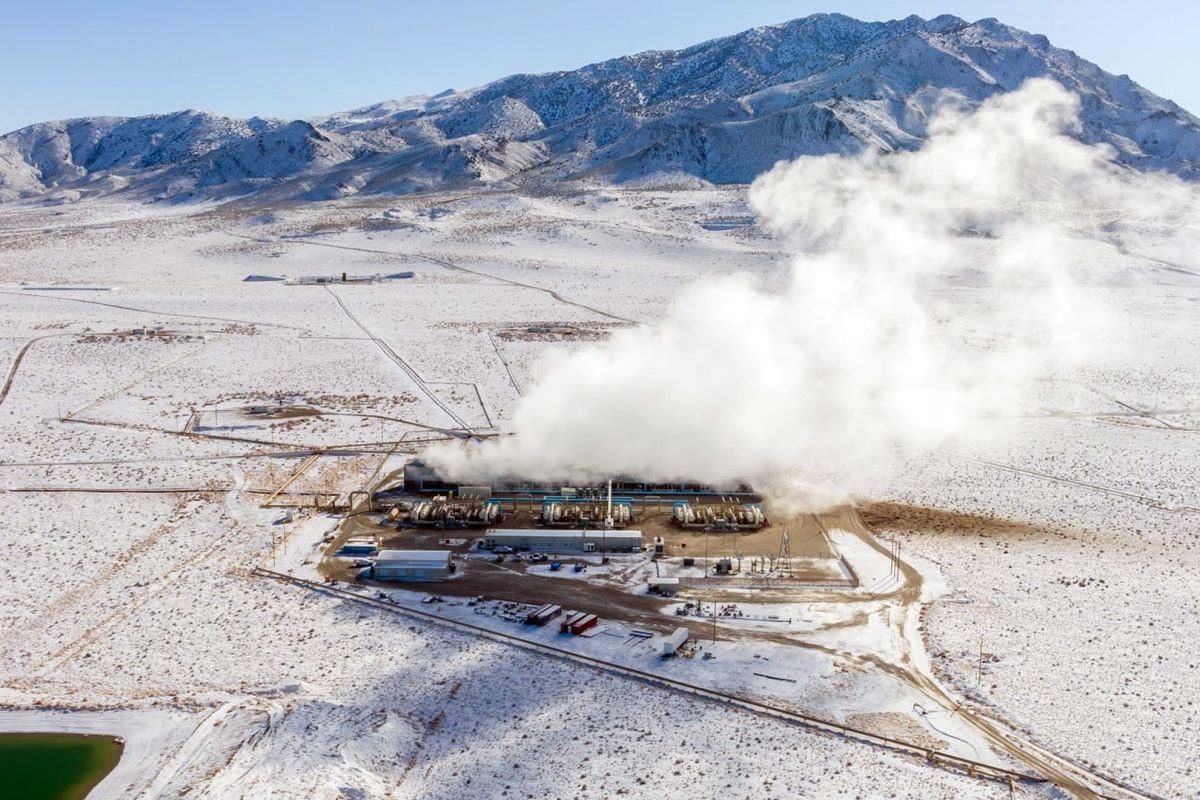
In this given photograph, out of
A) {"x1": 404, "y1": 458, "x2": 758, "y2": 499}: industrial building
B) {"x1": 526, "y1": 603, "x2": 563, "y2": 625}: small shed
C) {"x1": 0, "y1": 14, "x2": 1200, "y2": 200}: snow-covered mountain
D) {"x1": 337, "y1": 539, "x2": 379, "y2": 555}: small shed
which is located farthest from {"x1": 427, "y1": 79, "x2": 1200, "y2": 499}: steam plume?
{"x1": 0, "y1": 14, "x2": 1200, "y2": 200}: snow-covered mountain

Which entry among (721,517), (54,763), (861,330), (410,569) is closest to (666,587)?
(721,517)

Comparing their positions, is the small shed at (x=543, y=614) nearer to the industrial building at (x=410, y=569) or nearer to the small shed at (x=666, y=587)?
the small shed at (x=666, y=587)

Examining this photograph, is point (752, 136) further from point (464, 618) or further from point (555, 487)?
point (464, 618)

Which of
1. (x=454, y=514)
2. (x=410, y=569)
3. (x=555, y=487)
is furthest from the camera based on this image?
(x=555, y=487)

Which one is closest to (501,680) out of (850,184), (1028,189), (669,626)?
(669,626)

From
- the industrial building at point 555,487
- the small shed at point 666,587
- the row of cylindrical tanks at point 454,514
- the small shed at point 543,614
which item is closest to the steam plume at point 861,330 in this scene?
the industrial building at point 555,487

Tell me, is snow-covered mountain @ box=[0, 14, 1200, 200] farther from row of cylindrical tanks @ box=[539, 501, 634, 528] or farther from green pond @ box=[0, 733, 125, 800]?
green pond @ box=[0, 733, 125, 800]
